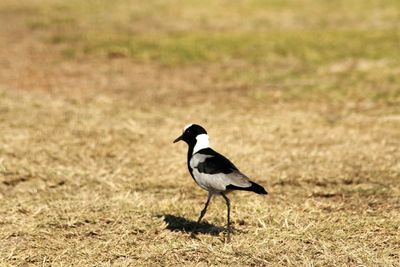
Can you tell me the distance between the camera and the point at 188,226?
10.2 meters

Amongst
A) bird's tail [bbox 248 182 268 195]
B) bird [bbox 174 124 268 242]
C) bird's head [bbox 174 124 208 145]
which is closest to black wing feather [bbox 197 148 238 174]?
bird [bbox 174 124 268 242]

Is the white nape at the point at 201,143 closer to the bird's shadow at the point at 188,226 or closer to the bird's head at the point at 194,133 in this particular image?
the bird's head at the point at 194,133

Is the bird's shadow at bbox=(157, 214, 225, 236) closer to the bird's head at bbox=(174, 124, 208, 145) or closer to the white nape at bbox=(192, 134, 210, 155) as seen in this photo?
the white nape at bbox=(192, 134, 210, 155)

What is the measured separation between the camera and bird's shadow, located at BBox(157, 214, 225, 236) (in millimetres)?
9961

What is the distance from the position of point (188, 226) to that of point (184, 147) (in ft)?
16.6

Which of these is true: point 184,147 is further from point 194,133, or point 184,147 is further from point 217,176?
point 217,176

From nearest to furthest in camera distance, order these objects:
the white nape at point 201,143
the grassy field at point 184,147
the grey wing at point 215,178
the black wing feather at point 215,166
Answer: the grey wing at point 215,178 → the black wing feather at point 215,166 → the grassy field at point 184,147 → the white nape at point 201,143

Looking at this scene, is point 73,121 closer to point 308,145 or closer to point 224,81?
point 308,145

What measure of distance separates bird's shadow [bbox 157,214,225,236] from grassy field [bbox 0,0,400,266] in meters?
0.04

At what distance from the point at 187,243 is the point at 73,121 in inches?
315

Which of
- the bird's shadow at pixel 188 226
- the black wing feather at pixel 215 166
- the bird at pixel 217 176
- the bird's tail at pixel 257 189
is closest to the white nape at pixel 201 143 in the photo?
the bird at pixel 217 176

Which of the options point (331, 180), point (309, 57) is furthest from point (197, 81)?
point (331, 180)

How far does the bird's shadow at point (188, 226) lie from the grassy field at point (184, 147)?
1.7 inches

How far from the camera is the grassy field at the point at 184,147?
948cm
